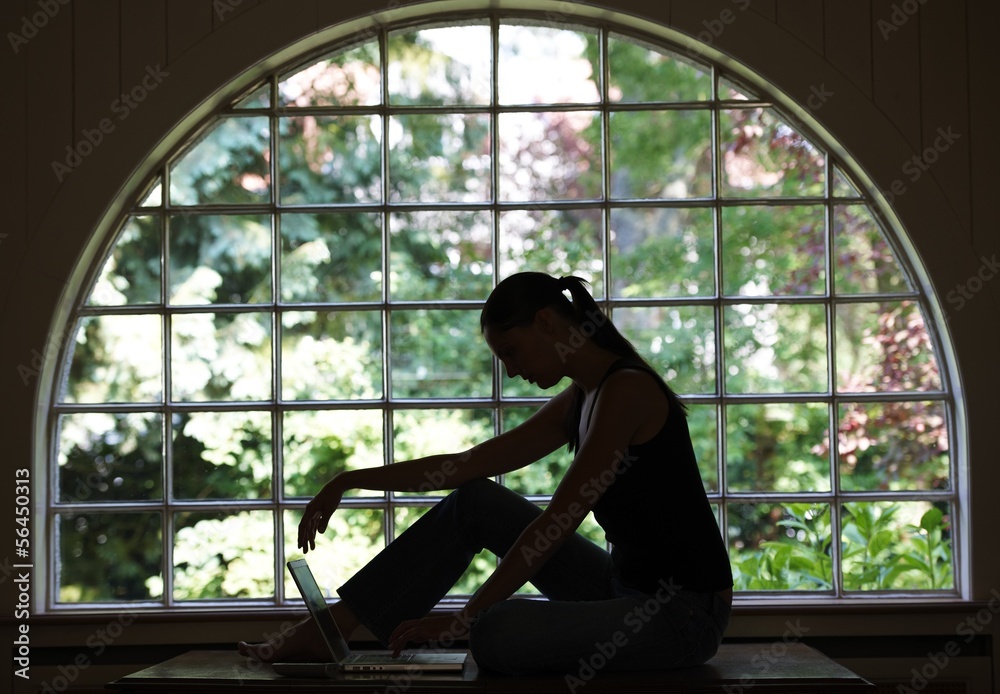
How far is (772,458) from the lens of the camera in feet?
9.55

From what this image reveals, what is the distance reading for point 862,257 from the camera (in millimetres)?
2910

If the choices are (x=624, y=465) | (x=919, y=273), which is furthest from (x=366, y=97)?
(x=919, y=273)

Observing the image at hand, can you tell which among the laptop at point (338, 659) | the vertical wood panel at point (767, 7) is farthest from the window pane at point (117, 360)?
the vertical wood panel at point (767, 7)

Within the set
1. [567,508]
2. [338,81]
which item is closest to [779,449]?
[567,508]

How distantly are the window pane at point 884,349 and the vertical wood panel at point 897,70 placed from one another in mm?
485

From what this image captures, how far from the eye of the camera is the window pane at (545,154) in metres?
2.94

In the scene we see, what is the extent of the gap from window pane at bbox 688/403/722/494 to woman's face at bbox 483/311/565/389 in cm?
78

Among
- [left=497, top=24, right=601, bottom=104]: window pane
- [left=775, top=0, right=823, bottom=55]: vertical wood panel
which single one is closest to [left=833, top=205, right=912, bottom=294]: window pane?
[left=775, top=0, right=823, bottom=55]: vertical wood panel

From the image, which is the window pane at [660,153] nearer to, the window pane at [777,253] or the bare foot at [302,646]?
the window pane at [777,253]

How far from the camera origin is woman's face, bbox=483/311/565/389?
2.25 meters

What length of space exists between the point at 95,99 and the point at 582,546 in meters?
1.86

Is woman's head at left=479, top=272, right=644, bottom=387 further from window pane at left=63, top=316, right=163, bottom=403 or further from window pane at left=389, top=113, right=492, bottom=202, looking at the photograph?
window pane at left=63, top=316, right=163, bottom=403

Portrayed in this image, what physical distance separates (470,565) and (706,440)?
2.58 feet

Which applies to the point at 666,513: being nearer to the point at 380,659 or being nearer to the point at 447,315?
the point at 380,659
